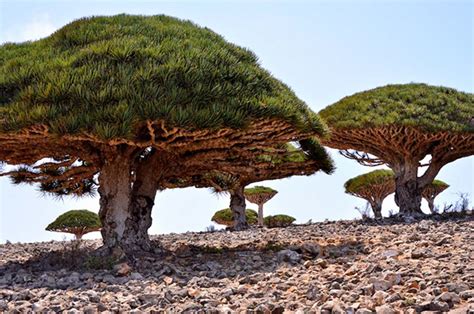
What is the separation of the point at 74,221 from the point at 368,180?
11834 mm

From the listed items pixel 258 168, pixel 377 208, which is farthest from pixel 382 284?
pixel 377 208

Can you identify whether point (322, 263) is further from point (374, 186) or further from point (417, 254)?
point (374, 186)

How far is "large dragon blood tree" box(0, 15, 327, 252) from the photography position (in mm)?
7066

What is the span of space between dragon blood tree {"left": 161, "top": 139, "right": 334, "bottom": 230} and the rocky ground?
155cm

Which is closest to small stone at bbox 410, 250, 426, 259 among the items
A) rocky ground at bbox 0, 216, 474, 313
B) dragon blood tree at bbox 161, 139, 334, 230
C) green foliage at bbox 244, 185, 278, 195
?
rocky ground at bbox 0, 216, 474, 313

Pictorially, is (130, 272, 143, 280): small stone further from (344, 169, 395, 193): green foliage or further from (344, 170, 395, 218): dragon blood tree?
(344, 169, 395, 193): green foliage

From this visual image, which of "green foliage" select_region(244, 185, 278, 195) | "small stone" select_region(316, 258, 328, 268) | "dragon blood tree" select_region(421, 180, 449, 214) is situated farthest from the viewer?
"green foliage" select_region(244, 185, 278, 195)

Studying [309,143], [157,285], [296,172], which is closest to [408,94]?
[296,172]

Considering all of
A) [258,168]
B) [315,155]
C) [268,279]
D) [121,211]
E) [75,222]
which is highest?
[315,155]

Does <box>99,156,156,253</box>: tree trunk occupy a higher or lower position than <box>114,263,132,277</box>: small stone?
higher

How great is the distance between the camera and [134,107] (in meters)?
7.02

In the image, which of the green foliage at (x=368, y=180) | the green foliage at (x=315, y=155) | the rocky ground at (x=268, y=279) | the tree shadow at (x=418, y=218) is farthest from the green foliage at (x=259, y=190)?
the rocky ground at (x=268, y=279)

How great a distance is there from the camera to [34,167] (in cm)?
959

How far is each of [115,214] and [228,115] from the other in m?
2.42
